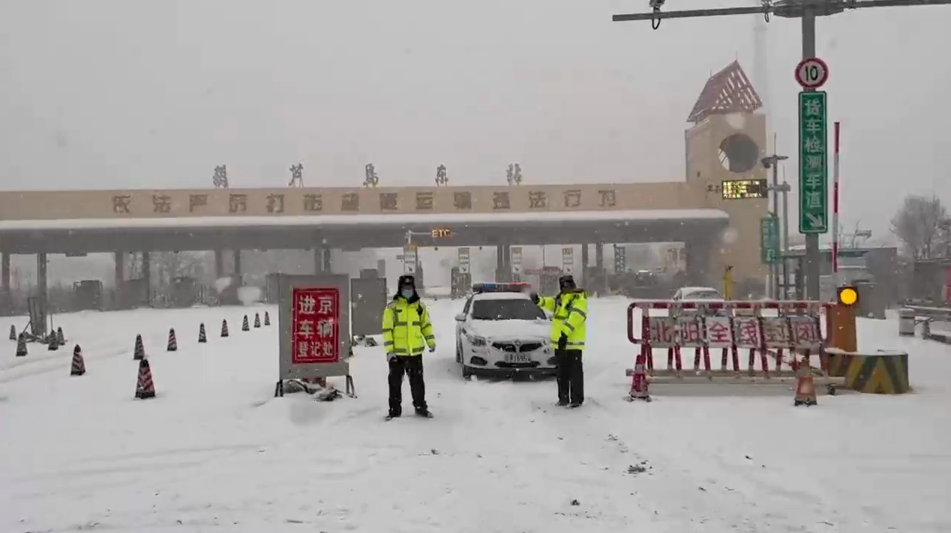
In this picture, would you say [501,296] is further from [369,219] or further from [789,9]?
[369,219]

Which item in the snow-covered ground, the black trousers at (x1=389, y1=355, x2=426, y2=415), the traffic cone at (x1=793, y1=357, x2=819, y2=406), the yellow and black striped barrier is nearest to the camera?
the snow-covered ground

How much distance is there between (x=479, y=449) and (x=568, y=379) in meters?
2.88

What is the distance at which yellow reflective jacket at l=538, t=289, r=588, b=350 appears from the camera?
10789 millimetres

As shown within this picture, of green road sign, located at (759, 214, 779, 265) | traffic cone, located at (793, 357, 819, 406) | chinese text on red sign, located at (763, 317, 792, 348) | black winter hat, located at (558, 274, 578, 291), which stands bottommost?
traffic cone, located at (793, 357, 819, 406)

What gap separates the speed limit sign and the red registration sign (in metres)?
8.51

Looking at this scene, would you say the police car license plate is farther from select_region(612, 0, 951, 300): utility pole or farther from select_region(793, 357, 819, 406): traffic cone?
select_region(612, 0, 951, 300): utility pole

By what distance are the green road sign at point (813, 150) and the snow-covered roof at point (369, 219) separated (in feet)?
105

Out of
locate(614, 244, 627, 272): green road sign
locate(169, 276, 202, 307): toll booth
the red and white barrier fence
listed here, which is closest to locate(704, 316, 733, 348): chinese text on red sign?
the red and white barrier fence

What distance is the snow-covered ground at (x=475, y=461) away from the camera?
6.14m

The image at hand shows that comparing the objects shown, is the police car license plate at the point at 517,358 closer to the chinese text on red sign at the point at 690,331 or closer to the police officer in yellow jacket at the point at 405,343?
the chinese text on red sign at the point at 690,331

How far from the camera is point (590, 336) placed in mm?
23016

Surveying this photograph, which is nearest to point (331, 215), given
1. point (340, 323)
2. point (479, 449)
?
point (340, 323)

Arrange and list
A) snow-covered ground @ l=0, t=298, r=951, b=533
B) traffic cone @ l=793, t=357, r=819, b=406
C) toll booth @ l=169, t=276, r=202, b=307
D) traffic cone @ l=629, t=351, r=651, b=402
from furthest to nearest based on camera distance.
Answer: toll booth @ l=169, t=276, r=202, b=307 < traffic cone @ l=629, t=351, r=651, b=402 < traffic cone @ l=793, t=357, r=819, b=406 < snow-covered ground @ l=0, t=298, r=951, b=533

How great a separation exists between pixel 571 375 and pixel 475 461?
3.21 m
